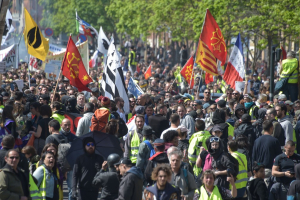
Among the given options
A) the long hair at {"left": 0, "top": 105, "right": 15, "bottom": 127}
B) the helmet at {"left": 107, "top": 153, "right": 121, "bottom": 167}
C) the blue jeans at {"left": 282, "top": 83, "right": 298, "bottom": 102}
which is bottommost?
the helmet at {"left": 107, "top": 153, "right": 121, "bottom": 167}

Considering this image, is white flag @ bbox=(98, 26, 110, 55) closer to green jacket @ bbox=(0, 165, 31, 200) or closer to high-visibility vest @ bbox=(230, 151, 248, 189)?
high-visibility vest @ bbox=(230, 151, 248, 189)

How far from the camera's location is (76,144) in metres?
9.05

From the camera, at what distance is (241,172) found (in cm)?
870

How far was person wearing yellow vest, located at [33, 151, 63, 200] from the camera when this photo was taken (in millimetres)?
7703

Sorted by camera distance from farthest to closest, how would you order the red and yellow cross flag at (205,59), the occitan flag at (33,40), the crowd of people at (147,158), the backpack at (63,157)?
the occitan flag at (33,40), the red and yellow cross flag at (205,59), the backpack at (63,157), the crowd of people at (147,158)

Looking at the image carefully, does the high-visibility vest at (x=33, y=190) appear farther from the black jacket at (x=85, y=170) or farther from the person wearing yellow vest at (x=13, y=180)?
the black jacket at (x=85, y=170)

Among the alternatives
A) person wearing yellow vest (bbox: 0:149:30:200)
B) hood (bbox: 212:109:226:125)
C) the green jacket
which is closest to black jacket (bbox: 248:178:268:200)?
hood (bbox: 212:109:226:125)

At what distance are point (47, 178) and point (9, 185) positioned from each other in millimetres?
842

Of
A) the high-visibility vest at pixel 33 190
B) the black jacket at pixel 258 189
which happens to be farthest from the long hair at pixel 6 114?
the black jacket at pixel 258 189

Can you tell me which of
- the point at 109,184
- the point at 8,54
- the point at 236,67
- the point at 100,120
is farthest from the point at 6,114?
the point at 8,54

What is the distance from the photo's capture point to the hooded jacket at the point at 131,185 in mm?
7250

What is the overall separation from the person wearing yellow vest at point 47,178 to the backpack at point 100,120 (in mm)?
2537

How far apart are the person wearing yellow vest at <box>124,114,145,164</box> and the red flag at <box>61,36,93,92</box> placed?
4.25 metres

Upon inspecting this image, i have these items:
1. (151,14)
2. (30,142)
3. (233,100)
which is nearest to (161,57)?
(151,14)
